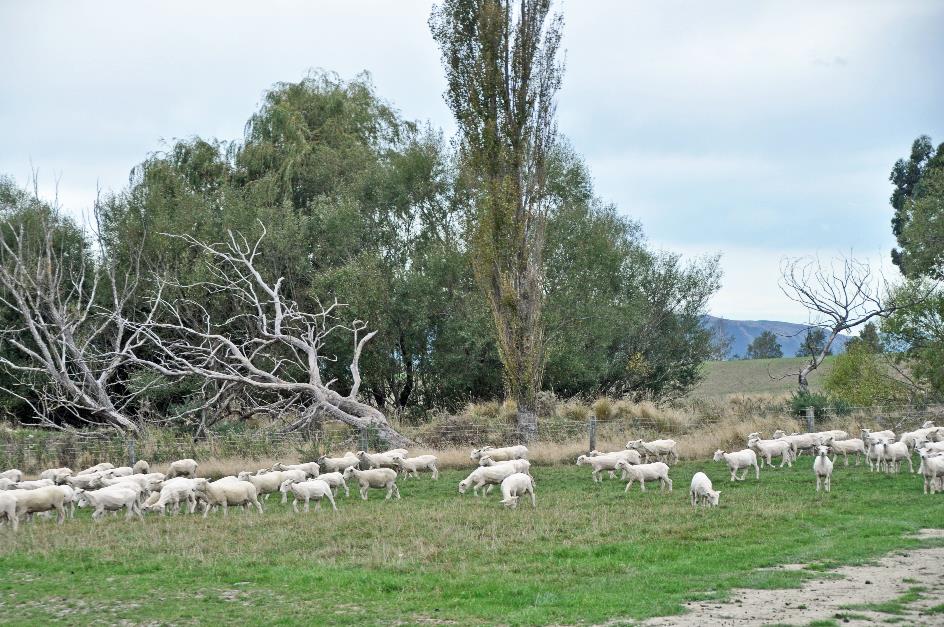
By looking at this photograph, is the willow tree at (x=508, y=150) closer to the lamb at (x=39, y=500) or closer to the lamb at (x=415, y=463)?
the lamb at (x=415, y=463)

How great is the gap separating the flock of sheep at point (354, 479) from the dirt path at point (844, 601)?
5.48 meters

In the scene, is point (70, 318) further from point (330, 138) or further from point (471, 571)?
point (471, 571)

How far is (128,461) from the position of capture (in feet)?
85.5

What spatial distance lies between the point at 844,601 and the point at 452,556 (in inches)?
202

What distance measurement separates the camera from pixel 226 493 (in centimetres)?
1773

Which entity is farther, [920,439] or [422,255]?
[422,255]

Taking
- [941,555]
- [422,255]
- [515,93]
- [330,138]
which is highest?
[330,138]

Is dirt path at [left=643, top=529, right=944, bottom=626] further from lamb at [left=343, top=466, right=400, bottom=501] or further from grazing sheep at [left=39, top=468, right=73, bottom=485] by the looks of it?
grazing sheep at [left=39, top=468, right=73, bottom=485]

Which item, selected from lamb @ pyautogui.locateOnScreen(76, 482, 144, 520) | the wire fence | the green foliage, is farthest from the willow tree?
the green foliage

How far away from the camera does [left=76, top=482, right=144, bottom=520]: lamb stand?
17.3m

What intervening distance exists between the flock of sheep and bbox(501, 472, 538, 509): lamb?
19mm

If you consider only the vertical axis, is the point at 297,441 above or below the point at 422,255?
below

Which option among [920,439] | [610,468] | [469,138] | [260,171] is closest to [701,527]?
[610,468]

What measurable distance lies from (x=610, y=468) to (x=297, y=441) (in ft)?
34.1
